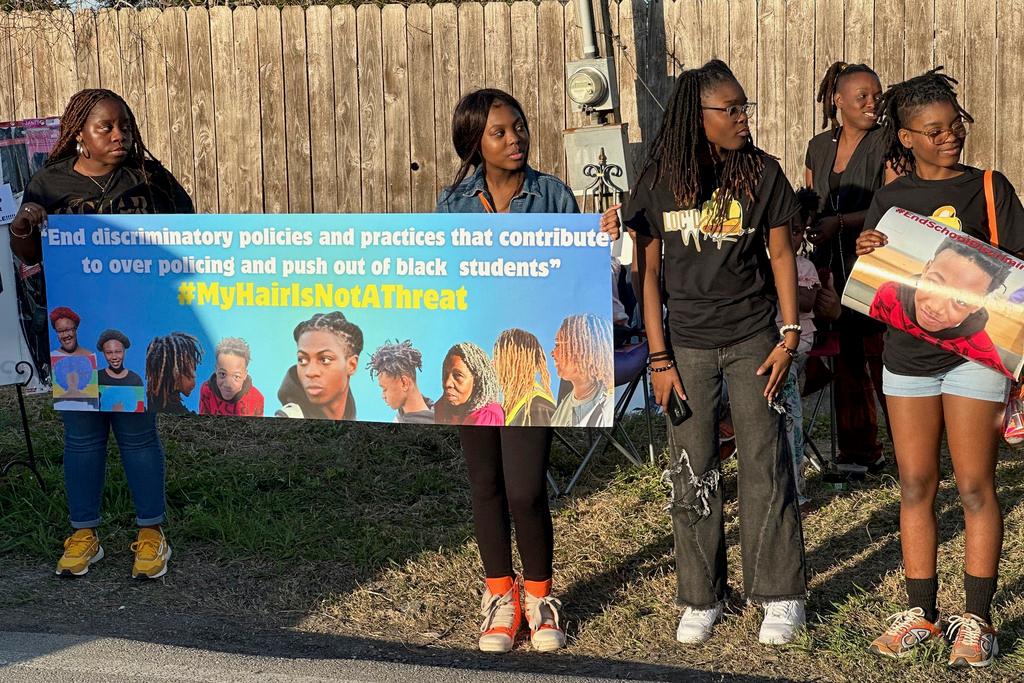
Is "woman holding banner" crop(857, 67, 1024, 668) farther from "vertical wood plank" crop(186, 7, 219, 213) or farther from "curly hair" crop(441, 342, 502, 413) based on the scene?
"vertical wood plank" crop(186, 7, 219, 213)

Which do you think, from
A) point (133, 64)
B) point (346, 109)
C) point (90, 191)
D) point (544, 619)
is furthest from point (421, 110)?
point (544, 619)

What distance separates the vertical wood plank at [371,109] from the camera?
28.8 ft

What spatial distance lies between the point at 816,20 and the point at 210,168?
4415 millimetres

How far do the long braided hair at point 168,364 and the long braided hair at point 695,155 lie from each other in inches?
78.6

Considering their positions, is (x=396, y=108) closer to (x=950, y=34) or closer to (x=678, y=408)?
(x=950, y=34)

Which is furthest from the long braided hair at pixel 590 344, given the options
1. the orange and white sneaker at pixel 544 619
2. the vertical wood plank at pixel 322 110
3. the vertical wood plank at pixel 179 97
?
the vertical wood plank at pixel 179 97

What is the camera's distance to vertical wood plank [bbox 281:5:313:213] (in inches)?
349

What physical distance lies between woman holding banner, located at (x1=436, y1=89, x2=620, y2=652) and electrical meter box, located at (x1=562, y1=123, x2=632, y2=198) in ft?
12.0

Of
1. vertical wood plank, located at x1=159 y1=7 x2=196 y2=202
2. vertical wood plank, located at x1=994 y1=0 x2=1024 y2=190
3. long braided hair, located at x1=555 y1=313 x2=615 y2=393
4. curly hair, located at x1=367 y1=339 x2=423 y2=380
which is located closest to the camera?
long braided hair, located at x1=555 y1=313 x2=615 y2=393

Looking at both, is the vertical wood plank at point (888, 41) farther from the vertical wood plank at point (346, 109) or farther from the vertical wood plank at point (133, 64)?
the vertical wood plank at point (133, 64)

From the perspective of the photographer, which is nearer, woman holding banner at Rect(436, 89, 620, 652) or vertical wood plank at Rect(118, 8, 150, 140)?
woman holding banner at Rect(436, 89, 620, 652)

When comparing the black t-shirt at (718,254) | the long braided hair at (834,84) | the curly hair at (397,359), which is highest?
the long braided hair at (834,84)

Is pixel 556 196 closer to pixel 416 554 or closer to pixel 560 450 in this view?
pixel 416 554

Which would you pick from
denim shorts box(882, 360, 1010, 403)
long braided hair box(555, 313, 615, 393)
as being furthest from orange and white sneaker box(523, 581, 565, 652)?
denim shorts box(882, 360, 1010, 403)
